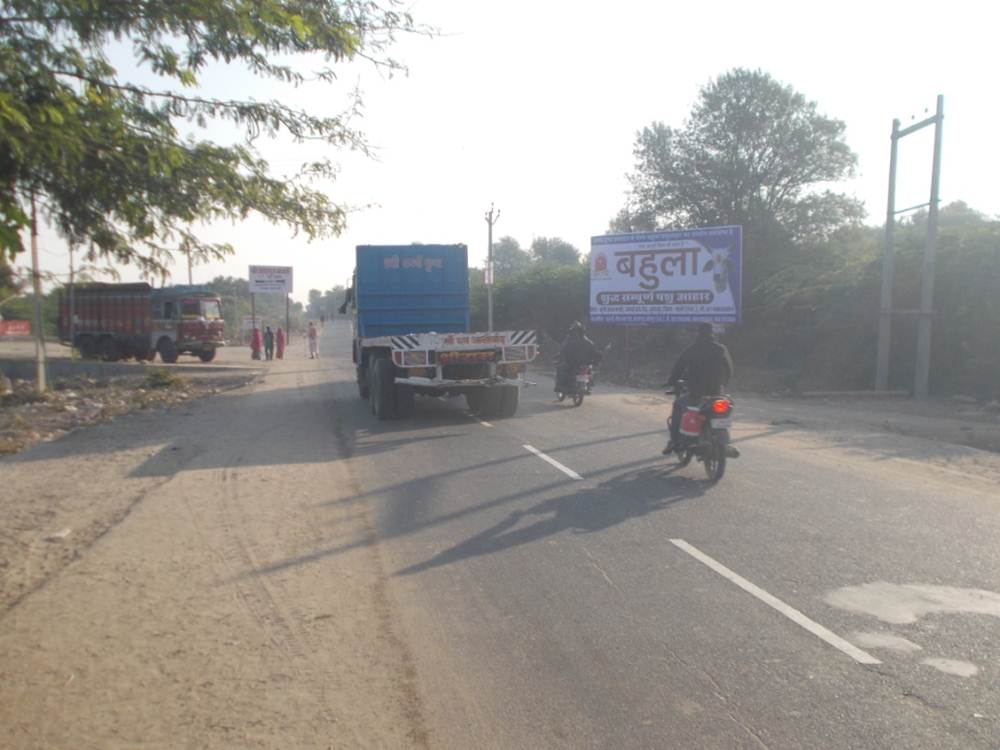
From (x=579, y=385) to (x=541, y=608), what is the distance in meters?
12.7

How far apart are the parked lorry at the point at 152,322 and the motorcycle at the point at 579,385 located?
23.5 meters

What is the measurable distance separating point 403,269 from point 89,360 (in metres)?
26.8

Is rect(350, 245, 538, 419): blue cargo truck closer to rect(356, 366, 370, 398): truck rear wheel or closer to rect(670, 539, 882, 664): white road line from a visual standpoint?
rect(356, 366, 370, 398): truck rear wheel

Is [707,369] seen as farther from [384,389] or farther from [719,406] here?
[384,389]

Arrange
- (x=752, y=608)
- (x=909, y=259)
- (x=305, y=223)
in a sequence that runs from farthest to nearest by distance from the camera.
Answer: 1. (x=909, y=259)
2. (x=305, y=223)
3. (x=752, y=608)

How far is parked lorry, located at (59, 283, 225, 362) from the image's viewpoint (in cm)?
3706

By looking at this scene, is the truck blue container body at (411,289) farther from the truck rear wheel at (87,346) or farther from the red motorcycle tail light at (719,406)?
the truck rear wheel at (87,346)

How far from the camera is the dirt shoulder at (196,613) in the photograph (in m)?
4.28

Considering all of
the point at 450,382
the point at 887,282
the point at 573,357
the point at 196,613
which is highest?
the point at 887,282

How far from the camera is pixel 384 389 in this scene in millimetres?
16125

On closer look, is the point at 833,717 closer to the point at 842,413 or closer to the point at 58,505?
the point at 58,505

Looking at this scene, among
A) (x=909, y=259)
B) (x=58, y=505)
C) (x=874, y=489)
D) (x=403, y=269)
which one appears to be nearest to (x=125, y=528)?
(x=58, y=505)

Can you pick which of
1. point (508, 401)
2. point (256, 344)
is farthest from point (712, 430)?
point (256, 344)

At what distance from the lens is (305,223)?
6.45m
